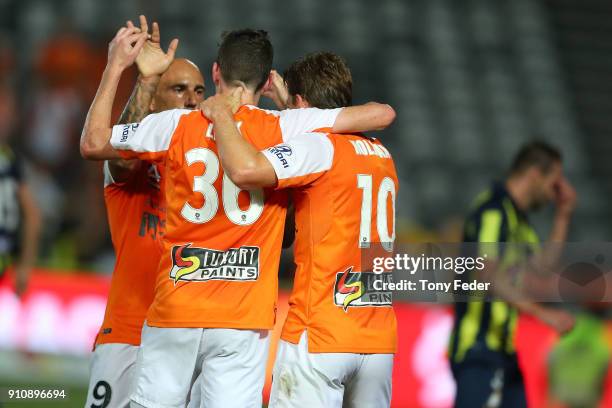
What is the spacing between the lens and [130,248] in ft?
16.5

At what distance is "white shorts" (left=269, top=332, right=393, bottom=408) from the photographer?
A: 13.8ft

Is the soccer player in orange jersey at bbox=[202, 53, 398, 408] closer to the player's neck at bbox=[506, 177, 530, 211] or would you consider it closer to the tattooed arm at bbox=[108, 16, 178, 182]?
the tattooed arm at bbox=[108, 16, 178, 182]

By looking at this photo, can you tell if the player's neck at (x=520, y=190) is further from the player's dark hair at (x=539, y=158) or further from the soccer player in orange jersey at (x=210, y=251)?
the soccer player in orange jersey at (x=210, y=251)

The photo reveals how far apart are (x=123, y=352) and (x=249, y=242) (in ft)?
3.64

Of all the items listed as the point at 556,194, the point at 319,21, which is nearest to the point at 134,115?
the point at 556,194

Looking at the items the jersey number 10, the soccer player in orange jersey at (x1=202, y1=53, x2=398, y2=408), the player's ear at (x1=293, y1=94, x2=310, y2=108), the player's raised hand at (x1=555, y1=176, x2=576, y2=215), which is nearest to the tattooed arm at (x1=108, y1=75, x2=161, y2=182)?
the soccer player in orange jersey at (x1=202, y1=53, x2=398, y2=408)

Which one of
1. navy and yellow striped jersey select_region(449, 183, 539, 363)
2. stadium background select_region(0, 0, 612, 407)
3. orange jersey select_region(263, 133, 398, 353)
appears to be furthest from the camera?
stadium background select_region(0, 0, 612, 407)

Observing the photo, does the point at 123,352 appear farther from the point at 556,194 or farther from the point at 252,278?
the point at 556,194

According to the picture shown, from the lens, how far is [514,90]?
17.4 meters

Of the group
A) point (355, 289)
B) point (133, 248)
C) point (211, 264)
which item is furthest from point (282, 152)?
point (133, 248)

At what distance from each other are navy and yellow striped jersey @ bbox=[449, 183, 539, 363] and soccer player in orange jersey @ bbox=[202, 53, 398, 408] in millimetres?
1844

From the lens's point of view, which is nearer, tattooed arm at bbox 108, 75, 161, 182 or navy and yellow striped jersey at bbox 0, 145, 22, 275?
tattooed arm at bbox 108, 75, 161, 182

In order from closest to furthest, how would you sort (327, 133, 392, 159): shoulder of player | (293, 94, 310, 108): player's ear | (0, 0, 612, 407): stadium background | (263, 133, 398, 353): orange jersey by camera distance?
1. (263, 133, 398, 353): orange jersey
2. (327, 133, 392, 159): shoulder of player
3. (293, 94, 310, 108): player's ear
4. (0, 0, 612, 407): stadium background

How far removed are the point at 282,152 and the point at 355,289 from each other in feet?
2.27
